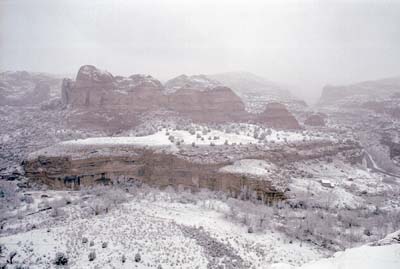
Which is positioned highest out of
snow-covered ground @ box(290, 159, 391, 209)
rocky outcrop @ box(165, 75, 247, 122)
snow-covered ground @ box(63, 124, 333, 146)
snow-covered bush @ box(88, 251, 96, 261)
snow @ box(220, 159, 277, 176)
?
rocky outcrop @ box(165, 75, 247, 122)

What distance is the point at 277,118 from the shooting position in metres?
44.0

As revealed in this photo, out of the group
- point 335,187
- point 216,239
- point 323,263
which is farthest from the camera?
point 335,187

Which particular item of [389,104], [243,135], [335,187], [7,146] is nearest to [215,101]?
[243,135]

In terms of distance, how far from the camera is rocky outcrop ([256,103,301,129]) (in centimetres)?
4366

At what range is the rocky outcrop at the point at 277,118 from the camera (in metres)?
43.7

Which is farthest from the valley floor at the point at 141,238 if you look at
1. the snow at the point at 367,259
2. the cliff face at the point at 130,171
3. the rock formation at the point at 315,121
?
the rock formation at the point at 315,121

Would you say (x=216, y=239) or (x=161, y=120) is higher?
(x=161, y=120)

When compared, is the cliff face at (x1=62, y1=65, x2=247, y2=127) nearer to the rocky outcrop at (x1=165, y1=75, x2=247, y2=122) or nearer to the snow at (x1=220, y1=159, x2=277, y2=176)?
the rocky outcrop at (x1=165, y1=75, x2=247, y2=122)

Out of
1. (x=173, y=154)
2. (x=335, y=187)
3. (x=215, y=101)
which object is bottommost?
(x=335, y=187)

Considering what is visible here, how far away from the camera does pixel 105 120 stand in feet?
130

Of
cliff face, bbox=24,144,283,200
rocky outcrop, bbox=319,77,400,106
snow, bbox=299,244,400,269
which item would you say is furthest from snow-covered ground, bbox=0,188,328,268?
rocky outcrop, bbox=319,77,400,106

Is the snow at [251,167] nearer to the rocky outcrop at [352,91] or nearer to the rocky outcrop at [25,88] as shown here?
the rocky outcrop at [25,88]

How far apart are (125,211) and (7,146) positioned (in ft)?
68.7

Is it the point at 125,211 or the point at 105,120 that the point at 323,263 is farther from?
the point at 105,120
